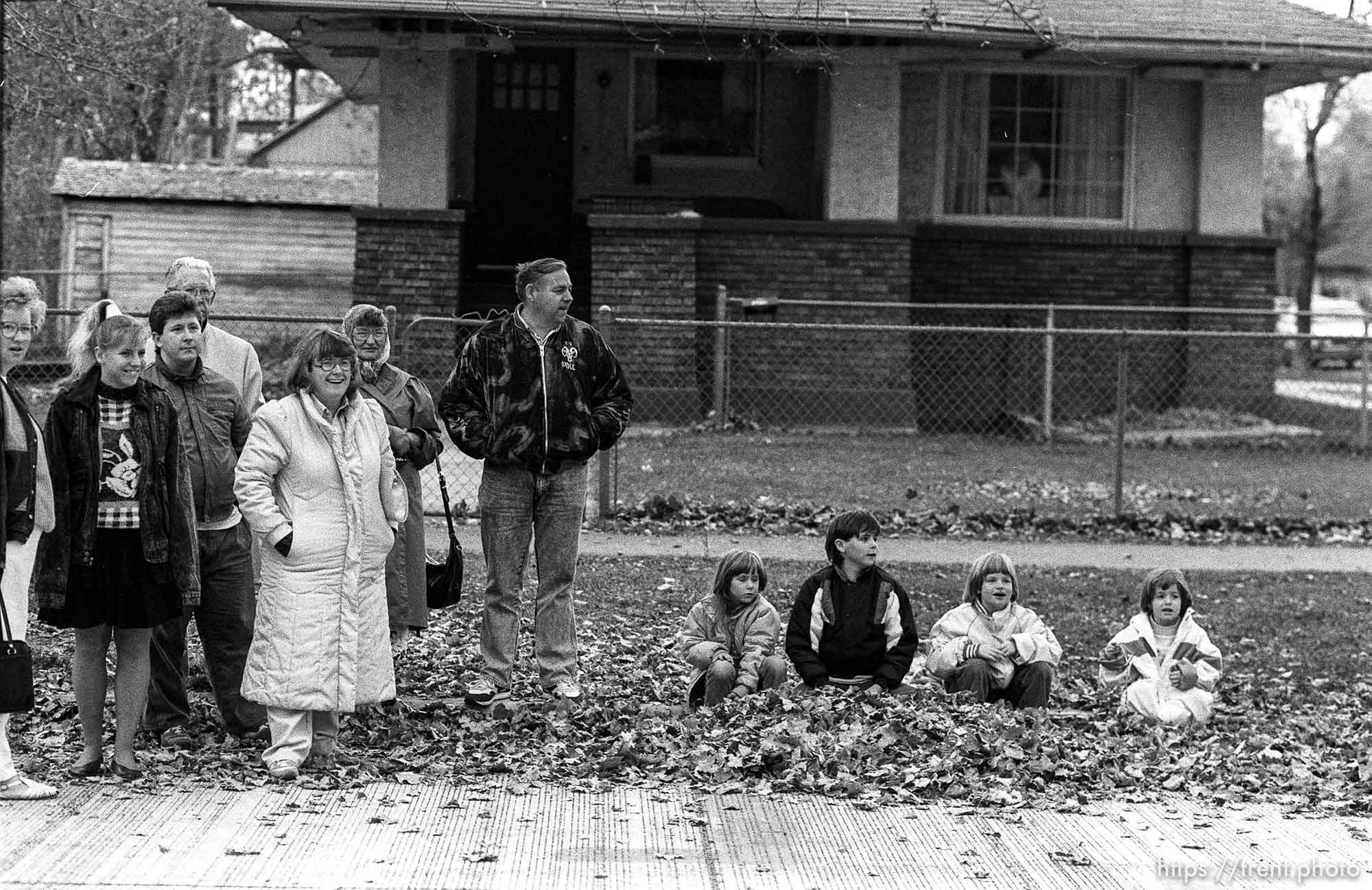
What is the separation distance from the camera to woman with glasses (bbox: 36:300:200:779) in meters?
6.13

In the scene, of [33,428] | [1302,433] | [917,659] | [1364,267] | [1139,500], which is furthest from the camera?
[1364,267]

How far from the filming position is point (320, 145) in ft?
134

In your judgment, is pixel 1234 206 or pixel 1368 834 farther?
pixel 1234 206

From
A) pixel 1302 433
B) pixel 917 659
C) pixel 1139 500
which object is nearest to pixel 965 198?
pixel 1302 433

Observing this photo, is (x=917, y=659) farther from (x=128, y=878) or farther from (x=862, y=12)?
(x=862, y=12)

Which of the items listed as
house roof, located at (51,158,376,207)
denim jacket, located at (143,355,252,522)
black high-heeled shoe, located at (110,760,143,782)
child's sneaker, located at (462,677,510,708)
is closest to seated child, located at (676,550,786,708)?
child's sneaker, located at (462,677,510,708)

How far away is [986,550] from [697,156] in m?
8.51

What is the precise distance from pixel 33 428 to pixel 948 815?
342 cm

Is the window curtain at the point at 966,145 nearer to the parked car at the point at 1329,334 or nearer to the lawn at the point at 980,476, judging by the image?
the lawn at the point at 980,476

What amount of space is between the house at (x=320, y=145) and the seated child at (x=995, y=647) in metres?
33.0

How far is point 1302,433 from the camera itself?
17.4 m

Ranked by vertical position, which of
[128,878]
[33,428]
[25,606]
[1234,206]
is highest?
[1234,206]

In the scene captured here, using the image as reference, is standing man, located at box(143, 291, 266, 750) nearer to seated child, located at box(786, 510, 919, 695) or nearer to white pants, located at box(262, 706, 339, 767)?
white pants, located at box(262, 706, 339, 767)

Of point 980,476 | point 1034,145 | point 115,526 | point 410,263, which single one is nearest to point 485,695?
point 115,526
